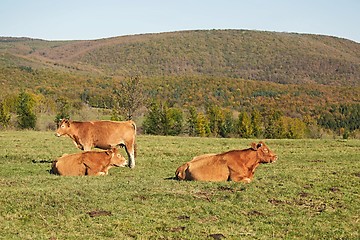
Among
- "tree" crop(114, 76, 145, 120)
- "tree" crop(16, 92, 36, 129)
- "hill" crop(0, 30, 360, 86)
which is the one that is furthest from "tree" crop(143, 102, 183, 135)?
"hill" crop(0, 30, 360, 86)

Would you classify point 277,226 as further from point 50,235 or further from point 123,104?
point 123,104

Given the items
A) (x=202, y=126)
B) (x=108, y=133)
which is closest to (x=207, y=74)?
(x=202, y=126)

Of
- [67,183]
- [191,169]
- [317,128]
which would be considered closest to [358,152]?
[191,169]

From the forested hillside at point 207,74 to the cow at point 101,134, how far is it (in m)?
30.3

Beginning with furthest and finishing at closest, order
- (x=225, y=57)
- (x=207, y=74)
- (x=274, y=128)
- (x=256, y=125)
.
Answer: (x=225, y=57) < (x=207, y=74) < (x=274, y=128) < (x=256, y=125)

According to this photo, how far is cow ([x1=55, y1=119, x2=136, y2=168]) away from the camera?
17.7 meters

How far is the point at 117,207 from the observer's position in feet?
31.3

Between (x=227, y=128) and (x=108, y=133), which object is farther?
(x=227, y=128)

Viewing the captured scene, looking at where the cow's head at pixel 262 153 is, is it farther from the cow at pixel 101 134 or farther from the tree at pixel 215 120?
the tree at pixel 215 120

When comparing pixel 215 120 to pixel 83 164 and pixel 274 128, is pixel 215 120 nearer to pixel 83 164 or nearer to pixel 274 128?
pixel 274 128

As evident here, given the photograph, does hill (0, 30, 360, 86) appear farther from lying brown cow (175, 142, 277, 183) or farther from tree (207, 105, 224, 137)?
lying brown cow (175, 142, 277, 183)

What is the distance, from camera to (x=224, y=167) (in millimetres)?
12898

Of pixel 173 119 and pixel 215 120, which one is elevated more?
pixel 173 119

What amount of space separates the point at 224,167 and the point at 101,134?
6.27m
